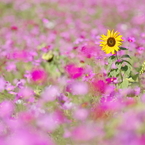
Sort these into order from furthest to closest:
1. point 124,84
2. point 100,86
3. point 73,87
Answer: point 124,84
point 100,86
point 73,87

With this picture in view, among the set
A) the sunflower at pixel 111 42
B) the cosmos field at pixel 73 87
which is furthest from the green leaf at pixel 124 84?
the sunflower at pixel 111 42

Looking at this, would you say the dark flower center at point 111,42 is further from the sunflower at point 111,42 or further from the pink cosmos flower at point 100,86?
the pink cosmos flower at point 100,86

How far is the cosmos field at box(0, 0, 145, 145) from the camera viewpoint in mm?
1302

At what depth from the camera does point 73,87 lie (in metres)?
1.85

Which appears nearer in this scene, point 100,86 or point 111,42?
point 100,86

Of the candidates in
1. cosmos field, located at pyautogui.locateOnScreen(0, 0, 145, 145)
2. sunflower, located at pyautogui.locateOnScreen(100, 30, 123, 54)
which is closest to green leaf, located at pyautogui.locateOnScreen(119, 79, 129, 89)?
cosmos field, located at pyautogui.locateOnScreen(0, 0, 145, 145)

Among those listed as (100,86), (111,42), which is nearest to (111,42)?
(111,42)

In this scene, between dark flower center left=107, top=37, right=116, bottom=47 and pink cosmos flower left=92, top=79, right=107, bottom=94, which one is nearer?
pink cosmos flower left=92, top=79, right=107, bottom=94

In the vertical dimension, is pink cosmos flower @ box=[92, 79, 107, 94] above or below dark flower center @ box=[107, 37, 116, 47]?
below

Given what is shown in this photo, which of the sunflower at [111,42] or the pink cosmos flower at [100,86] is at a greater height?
the sunflower at [111,42]

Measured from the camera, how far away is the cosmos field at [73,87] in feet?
4.27

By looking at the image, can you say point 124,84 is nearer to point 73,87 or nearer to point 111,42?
point 111,42

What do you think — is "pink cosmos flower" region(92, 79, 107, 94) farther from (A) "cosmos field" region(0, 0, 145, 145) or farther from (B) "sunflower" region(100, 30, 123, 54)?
(B) "sunflower" region(100, 30, 123, 54)

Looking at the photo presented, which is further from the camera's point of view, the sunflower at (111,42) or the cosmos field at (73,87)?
the sunflower at (111,42)
